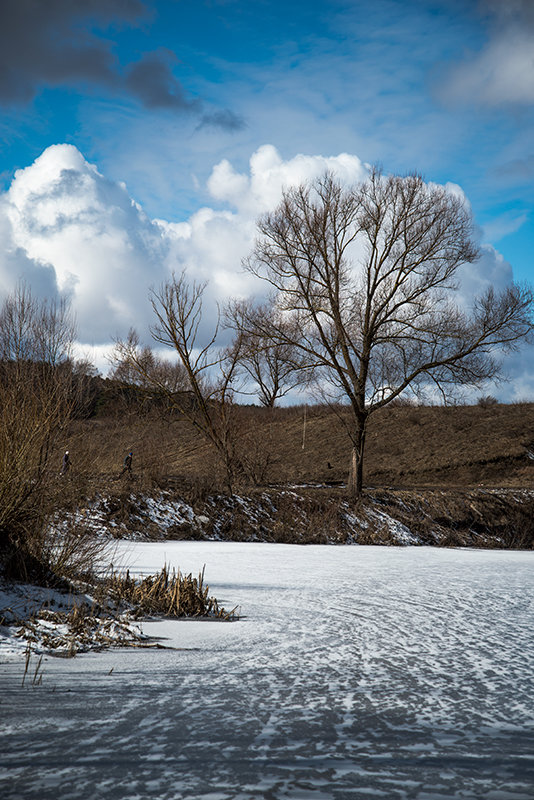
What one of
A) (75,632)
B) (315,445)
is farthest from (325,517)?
(315,445)

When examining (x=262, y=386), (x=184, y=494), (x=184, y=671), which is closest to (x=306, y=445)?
(x=262, y=386)

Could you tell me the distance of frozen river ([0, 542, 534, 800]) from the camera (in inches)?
103

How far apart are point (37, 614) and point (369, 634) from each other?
2.71m

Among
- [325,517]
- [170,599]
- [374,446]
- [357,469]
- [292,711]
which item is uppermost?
[374,446]

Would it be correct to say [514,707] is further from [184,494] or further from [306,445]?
[306,445]

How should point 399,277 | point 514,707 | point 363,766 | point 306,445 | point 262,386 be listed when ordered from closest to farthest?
point 363,766 → point 514,707 → point 399,277 → point 306,445 → point 262,386

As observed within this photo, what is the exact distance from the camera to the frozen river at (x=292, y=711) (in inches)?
103

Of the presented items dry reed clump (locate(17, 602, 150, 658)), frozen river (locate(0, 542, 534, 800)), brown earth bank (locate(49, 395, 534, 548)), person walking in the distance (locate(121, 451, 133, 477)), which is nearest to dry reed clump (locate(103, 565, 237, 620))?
frozen river (locate(0, 542, 534, 800))

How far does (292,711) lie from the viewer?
3.53m

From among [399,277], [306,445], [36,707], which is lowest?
[36,707]

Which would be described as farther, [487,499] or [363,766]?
[487,499]

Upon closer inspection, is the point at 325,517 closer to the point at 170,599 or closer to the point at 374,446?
the point at 170,599

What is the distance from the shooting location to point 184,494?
1591cm

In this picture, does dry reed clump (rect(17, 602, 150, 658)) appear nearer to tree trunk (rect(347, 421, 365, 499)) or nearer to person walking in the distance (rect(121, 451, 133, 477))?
person walking in the distance (rect(121, 451, 133, 477))
